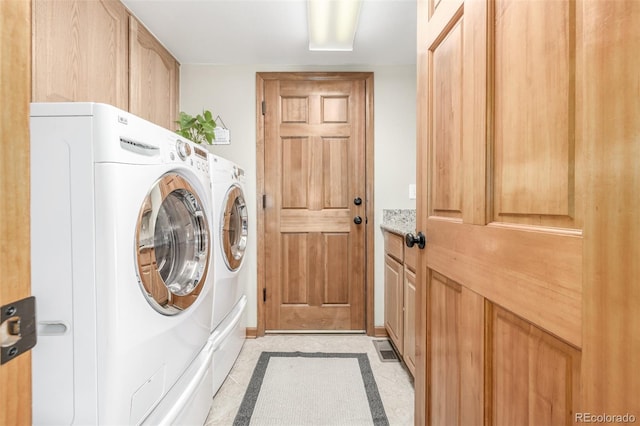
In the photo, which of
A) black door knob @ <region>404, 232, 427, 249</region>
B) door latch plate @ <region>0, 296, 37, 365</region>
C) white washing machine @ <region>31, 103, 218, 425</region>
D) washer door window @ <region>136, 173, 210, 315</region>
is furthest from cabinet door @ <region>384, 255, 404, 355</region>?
door latch plate @ <region>0, 296, 37, 365</region>

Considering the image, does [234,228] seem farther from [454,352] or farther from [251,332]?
[454,352]

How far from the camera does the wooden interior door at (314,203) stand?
254cm

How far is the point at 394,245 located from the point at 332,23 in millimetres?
1491

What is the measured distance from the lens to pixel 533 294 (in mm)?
563

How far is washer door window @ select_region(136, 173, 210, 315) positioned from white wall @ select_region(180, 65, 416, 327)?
3.78ft

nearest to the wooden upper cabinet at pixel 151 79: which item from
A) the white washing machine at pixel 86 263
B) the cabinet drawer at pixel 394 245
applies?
the white washing machine at pixel 86 263

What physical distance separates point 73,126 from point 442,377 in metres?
1.27

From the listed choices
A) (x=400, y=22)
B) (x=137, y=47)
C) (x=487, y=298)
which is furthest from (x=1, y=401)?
(x=400, y=22)

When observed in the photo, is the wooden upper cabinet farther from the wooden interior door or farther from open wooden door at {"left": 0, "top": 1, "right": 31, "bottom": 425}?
open wooden door at {"left": 0, "top": 1, "right": 31, "bottom": 425}

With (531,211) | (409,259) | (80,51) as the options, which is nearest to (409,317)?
(409,259)

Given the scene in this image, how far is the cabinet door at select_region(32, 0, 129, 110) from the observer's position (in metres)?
1.32

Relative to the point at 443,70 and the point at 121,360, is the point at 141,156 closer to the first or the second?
the point at 121,360

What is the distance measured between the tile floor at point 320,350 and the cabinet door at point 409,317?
0.16 metres

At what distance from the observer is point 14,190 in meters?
0.36
